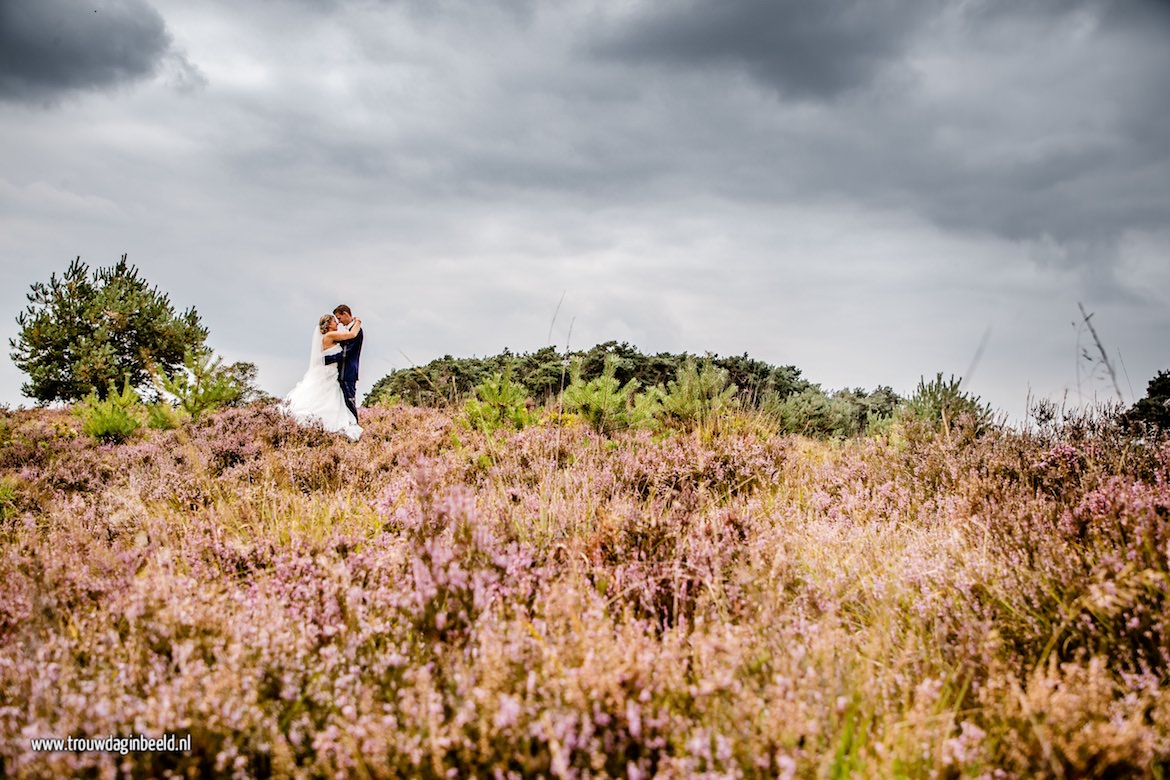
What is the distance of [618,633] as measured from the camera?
2.19 m

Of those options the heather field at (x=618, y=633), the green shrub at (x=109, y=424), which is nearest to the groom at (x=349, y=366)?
the green shrub at (x=109, y=424)

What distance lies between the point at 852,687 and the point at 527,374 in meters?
12.3

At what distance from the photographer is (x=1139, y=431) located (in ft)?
14.9

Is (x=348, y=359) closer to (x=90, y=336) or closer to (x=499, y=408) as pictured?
(x=499, y=408)

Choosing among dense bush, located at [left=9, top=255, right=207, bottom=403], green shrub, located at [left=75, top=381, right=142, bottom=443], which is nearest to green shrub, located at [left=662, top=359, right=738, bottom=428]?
green shrub, located at [left=75, top=381, right=142, bottom=443]

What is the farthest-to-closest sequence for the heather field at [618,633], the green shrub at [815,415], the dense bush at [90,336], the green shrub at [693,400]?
the dense bush at [90,336]
the green shrub at [815,415]
the green shrub at [693,400]
the heather field at [618,633]

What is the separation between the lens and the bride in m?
10.2

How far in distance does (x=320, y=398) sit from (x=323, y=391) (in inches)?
6.1

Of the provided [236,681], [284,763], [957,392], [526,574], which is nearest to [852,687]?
[526,574]

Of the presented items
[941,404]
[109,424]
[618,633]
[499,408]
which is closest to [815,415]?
[941,404]

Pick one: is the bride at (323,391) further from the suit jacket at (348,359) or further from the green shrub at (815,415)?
the green shrub at (815,415)

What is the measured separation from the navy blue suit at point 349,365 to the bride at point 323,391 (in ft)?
0.34

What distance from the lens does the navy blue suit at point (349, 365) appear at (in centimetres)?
1085

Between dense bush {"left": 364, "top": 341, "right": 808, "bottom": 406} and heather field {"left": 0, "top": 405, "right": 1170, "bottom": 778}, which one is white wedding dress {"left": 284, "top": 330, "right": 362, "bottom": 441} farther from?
heather field {"left": 0, "top": 405, "right": 1170, "bottom": 778}
